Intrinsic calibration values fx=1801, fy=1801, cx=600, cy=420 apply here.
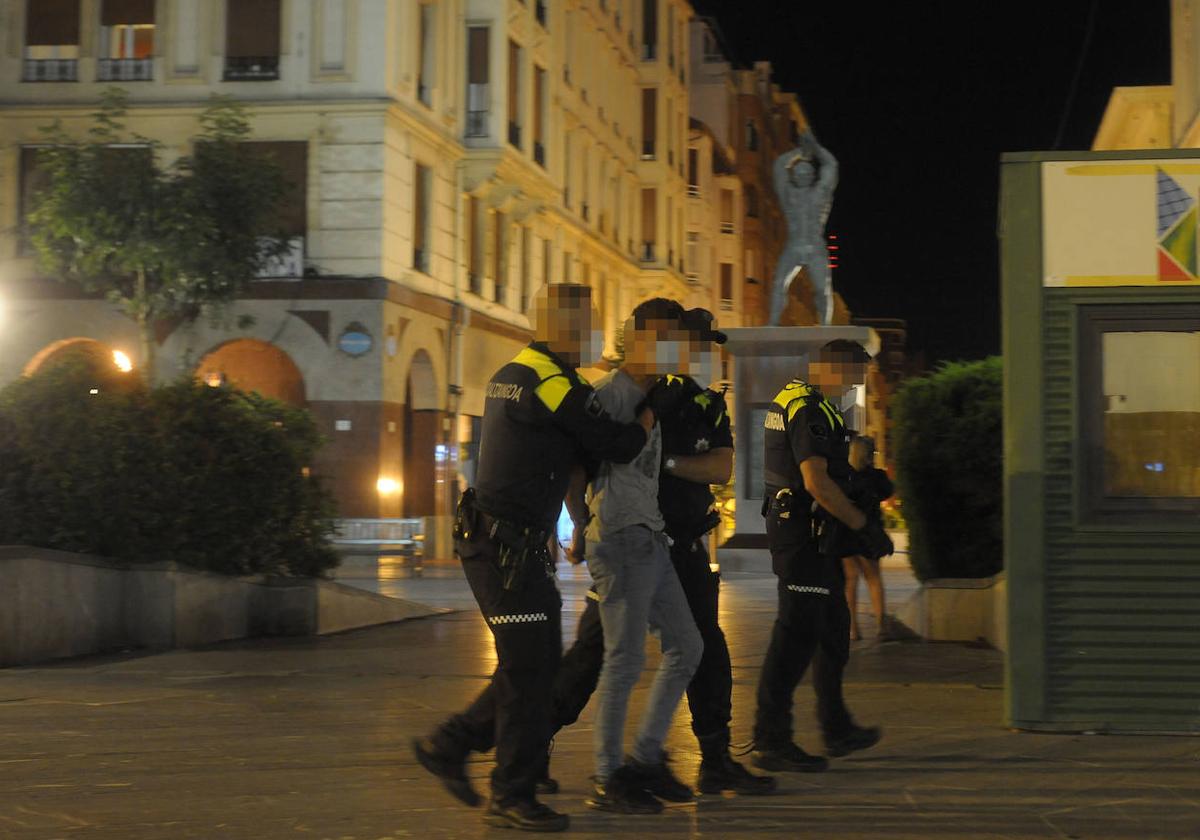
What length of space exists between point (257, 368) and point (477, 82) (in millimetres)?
8111

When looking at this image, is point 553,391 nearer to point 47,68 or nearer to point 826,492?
point 826,492

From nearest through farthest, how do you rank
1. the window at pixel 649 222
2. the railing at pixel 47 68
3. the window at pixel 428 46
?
the railing at pixel 47 68, the window at pixel 428 46, the window at pixel 649 222

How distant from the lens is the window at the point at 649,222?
56656mm

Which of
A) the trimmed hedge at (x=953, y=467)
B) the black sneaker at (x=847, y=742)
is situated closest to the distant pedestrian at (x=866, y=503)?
the trimmed hedge at (x=953, y=467)

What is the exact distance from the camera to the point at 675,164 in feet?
196

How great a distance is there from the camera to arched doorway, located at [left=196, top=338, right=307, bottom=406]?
111 ft

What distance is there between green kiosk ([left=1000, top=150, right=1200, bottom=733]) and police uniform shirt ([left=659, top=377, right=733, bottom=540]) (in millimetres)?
1965

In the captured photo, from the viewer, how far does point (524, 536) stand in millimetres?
6211

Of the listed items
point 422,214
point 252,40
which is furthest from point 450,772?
point 422,214

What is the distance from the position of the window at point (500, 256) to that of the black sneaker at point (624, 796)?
3409 centimetres

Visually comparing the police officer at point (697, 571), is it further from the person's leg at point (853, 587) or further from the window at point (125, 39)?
the window at point (125, 39)

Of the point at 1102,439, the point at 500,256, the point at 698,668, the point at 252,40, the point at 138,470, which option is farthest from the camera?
the point at 500,256

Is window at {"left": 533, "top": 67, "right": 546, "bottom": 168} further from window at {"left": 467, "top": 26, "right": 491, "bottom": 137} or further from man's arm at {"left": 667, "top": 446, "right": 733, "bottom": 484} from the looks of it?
man's arm at {"left": 667, "top": 446, "right": 733, "bottom": 484}

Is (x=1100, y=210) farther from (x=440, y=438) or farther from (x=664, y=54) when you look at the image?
(x=664, y=54)
